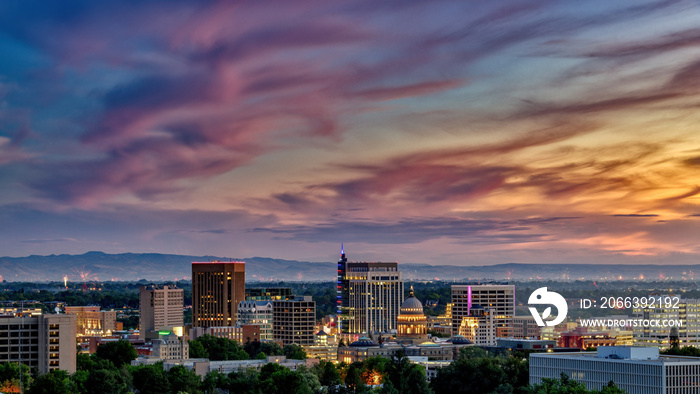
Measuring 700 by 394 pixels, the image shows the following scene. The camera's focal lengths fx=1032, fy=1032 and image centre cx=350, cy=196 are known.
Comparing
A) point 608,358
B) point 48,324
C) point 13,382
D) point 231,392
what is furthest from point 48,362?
point 608,358

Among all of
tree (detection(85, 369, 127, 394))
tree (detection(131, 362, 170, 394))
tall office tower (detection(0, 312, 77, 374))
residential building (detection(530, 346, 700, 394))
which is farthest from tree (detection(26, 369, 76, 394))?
residential building (detection(530, 346, 700, 394))

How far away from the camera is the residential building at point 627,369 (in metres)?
151

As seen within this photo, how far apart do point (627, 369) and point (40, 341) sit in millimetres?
102384

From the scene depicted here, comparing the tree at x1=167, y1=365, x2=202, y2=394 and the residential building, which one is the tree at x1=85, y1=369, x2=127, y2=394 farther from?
the residential building

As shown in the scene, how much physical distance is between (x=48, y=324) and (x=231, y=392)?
3991 cm

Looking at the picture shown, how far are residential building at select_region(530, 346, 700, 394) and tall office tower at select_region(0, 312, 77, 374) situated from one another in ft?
269

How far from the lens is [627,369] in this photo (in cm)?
15712

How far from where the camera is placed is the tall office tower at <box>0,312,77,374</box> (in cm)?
18388

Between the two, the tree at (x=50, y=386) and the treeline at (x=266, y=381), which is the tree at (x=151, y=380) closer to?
the treeline at (x=266, y=381)

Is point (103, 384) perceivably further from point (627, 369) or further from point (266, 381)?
point (627, 369)

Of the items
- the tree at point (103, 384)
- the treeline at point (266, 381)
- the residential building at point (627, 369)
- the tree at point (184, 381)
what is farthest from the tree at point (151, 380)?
the residential building at point (627, 369)

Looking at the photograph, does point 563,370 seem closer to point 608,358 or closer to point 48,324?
point 608,358

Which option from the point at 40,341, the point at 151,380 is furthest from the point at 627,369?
the point at 40,341

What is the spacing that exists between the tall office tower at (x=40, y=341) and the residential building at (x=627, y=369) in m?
82.1
